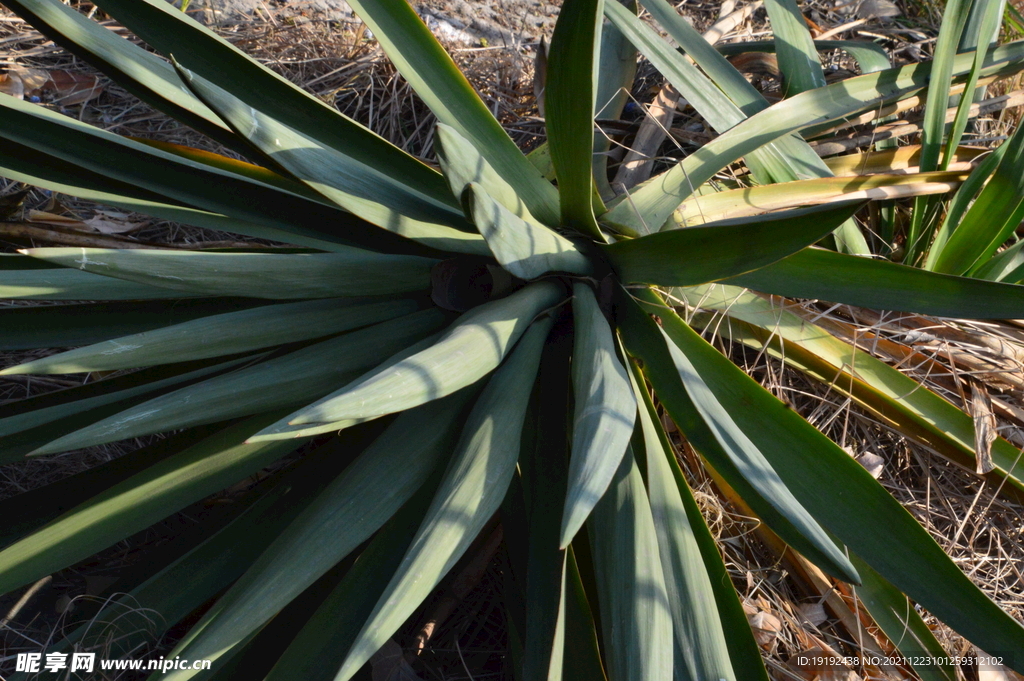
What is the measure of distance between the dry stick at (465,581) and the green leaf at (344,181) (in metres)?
0.66

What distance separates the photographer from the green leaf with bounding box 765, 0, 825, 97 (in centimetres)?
143

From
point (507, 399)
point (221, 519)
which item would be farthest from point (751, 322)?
point (221, 519)

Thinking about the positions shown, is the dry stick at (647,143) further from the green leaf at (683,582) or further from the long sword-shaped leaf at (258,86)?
the green leaf at (683,582)

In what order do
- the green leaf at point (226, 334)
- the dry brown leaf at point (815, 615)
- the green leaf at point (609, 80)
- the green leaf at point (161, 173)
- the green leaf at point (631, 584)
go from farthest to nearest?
the green leaf at point (609, 80)
the dry brown leaf at point (815, 615)
the green leaf at point (161, 173)
the green leaf at point (226, 334)
the green leaf at point (631, 584)

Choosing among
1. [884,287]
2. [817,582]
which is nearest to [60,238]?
[884,287]

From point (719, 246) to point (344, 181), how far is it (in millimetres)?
495

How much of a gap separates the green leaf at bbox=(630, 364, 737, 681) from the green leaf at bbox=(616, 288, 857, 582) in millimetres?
74

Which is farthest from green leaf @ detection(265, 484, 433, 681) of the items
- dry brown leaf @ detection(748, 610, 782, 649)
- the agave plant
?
dry brown leaf @ detection(748, 610, 782, 649)

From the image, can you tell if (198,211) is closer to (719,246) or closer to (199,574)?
(199,574)

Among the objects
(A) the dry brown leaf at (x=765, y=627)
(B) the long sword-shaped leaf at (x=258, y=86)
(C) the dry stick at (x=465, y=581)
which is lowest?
(A) the dry brown leaf at (x=765, y=627)

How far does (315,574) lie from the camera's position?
0.77 meters

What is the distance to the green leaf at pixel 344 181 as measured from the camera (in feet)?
2.44

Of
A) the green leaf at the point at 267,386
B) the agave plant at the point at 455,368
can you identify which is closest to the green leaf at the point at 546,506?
the agave plant at the point at 455,368

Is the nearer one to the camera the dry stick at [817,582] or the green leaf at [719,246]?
the green leaf at [719,246]
